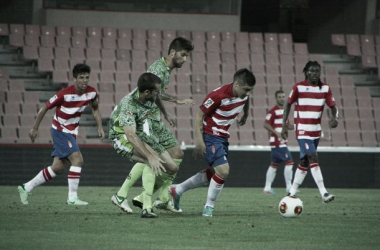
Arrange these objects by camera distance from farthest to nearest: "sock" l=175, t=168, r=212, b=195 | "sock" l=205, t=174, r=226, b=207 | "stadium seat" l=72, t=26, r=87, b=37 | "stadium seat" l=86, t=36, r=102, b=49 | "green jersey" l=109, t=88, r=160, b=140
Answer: "stadium seat" l=72, t=26, r=87, b=37 < "stadium seat" l=86, t=36, r=102, b=49 < "sock" l=175, t=168, r=212, b=195 < "sock" l=205, t=174, r=226, b=207 < "green jersey" l=109, t=88, r=160, b=140

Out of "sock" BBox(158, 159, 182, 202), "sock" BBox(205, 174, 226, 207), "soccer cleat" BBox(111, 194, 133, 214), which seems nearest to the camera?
"sock" BBox(205, 174, 226, 207)

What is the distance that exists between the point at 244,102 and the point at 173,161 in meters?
1.08

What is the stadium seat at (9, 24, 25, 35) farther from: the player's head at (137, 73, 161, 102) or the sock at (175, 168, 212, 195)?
the player's head at (137, 73, 161, 102)

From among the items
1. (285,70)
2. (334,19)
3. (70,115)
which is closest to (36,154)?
(70,115)

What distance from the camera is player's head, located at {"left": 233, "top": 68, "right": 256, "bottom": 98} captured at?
28.6ft

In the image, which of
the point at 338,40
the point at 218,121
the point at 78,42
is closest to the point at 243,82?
the point at 218,121

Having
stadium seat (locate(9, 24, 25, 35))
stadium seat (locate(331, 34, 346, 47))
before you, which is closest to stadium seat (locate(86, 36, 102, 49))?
stadium seat (locate(9, 24, 25, 35))

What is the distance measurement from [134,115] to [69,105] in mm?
2425

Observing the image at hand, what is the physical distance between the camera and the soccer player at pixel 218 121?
8.80m

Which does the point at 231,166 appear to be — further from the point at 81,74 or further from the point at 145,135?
the point at 145,135

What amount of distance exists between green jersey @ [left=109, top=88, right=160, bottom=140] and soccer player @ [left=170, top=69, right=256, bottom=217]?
0.54 m

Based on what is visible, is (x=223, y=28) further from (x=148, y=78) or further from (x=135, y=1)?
(x=148, y=78)

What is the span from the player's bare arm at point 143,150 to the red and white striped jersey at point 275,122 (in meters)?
7.28

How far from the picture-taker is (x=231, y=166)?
17.0 metres
